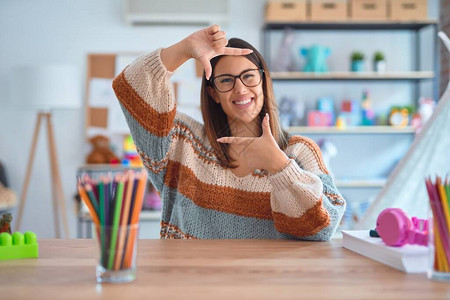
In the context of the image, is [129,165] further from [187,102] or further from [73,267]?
[73,267]

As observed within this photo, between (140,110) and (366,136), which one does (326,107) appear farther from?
(140,110)

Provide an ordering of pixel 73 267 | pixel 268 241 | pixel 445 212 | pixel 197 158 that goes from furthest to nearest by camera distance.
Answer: pixel 197 158
pixel 268 241
pixel 73 267
pixel 445 212

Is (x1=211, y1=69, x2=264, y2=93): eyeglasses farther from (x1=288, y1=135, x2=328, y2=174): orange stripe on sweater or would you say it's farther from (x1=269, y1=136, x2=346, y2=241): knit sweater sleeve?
(x1=269, y1=136, x2=346, y2=241): knit sweater sleeve

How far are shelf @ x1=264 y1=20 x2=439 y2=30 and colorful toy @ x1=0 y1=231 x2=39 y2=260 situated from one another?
10.7ft

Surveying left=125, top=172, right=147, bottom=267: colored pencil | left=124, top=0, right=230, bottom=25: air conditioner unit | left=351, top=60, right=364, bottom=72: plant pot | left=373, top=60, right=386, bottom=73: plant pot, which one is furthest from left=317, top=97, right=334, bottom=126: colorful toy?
left=125, top=172, right=147, bottom=267: colored pencil

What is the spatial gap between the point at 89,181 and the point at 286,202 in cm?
53

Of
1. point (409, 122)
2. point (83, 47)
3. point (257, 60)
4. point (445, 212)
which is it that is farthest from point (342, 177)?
point (445, 212)

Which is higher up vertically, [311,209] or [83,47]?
[83,47]

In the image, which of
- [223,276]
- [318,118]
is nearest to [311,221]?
[223,276]

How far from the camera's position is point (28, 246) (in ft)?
3.31

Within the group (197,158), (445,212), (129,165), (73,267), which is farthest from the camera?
(129,165)

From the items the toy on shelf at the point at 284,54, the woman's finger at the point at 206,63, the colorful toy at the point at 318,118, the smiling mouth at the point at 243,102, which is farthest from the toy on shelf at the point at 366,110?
the woman's finger at the point at 206,63

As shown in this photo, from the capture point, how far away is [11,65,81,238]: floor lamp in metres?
3.72

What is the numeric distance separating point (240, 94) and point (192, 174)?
0.26m
